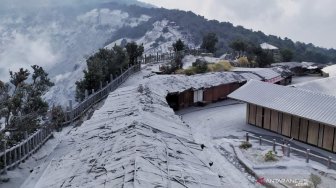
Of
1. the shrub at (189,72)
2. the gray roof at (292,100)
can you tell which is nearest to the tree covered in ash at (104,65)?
the shrub at (189,72)

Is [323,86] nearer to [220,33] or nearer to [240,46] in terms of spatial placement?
[240,46]

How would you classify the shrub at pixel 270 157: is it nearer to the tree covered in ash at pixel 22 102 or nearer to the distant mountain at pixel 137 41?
the tree covered in ash at pixel 22 102

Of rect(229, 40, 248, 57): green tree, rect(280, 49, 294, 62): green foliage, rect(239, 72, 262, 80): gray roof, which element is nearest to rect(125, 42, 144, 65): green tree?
rect(239, 72, 262, 80): gray roof

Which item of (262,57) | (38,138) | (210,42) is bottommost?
(38,138)

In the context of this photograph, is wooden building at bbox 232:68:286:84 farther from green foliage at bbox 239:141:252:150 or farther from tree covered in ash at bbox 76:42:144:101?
green foliage at bbox 239:141:252:150

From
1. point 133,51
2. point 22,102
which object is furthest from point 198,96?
point 22,102
